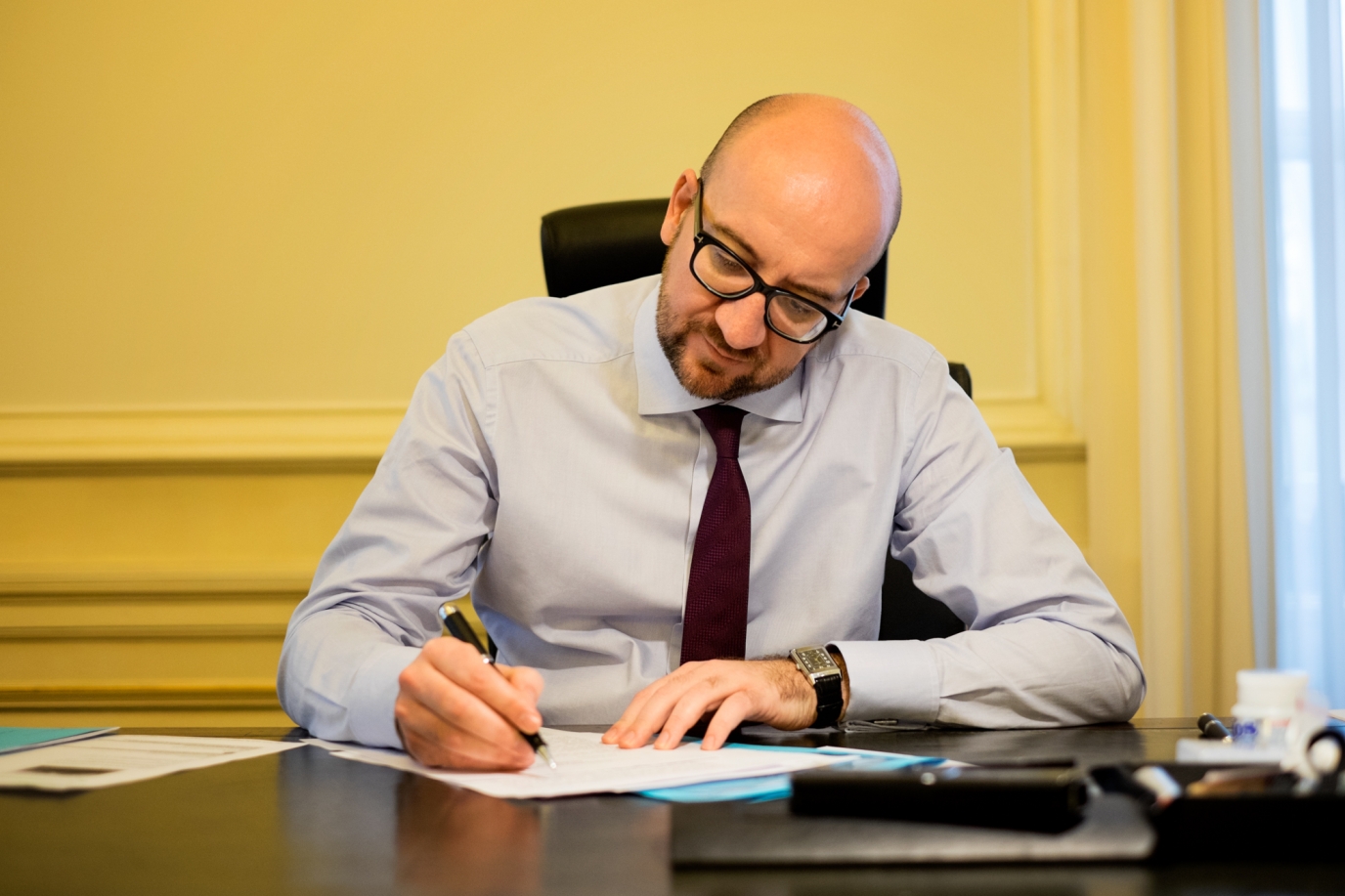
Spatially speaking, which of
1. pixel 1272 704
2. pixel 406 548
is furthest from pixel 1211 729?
pixel 406 548

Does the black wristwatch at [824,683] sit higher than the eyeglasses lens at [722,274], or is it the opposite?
the eyeglasses lens at [722,274]

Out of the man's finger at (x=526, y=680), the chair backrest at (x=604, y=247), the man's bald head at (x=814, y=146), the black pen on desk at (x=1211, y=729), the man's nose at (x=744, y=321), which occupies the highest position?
the man's bald head at (x=814, y=146)

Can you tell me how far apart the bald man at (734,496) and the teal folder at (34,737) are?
0.65 ft

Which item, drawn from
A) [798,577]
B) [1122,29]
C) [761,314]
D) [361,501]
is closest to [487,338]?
[361,501]

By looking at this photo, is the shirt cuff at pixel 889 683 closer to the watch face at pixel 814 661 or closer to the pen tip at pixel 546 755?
the watch face at pixel 814 661

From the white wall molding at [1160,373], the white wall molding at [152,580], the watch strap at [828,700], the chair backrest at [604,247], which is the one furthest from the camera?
the white wall molding at [152,580]

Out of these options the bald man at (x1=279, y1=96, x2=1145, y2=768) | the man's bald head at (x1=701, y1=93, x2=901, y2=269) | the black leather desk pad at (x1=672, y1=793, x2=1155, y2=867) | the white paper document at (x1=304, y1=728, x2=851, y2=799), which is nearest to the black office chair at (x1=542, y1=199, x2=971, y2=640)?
the bald man at (x1=279, y1=96, x2=1145, y2=768)

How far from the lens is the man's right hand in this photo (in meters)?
0.89

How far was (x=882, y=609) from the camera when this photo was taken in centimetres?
177

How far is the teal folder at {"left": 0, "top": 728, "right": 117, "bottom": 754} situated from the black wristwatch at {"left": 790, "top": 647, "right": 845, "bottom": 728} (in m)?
0.70

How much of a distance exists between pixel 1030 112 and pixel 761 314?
4.82ft

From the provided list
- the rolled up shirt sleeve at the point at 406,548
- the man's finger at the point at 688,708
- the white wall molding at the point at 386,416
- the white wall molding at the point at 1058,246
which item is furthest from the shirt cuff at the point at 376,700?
the white wall molding at the point at 1058,246

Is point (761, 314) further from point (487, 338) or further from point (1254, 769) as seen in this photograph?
point (1254, 769)

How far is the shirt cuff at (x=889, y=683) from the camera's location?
118cm
